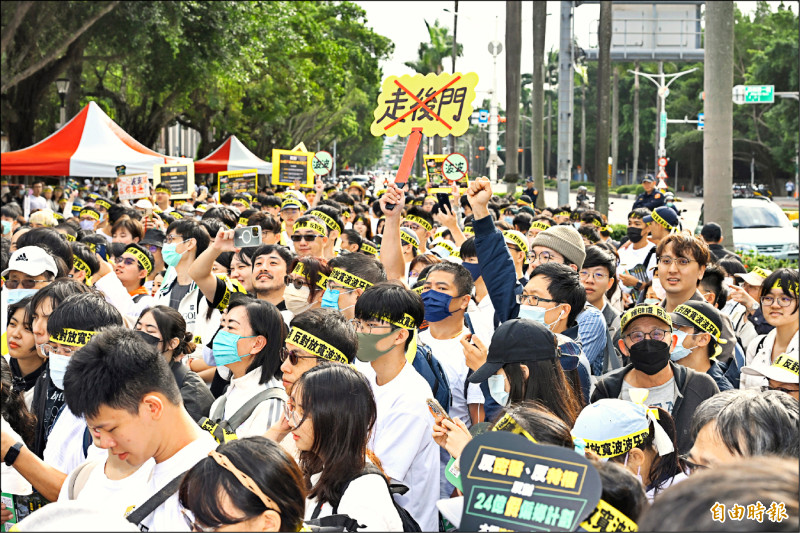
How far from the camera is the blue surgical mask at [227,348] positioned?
15.0ft

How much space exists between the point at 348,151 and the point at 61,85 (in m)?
84.0

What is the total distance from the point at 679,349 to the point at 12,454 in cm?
359

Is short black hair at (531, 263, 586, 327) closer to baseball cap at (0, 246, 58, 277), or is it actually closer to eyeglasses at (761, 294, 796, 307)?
eyeglasses at (761, 294, 796, 307)

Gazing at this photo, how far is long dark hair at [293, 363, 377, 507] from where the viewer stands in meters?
3.35

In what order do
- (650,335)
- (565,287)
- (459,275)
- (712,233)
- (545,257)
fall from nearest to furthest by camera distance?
1. (650,335)
2. (565,287)
3. (459,275)
4. (545,257)
5. (712,233)

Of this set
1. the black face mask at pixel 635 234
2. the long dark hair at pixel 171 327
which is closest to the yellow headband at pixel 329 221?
the black face mask at pixel 635 234

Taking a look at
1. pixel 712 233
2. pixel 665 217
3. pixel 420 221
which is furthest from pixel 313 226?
pixel 712 233

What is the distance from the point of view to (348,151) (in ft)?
351

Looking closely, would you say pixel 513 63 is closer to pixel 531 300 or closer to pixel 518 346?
pixel 531 300

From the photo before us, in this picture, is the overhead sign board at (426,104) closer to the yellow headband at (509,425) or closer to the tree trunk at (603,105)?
the yellow headband at (509,425)

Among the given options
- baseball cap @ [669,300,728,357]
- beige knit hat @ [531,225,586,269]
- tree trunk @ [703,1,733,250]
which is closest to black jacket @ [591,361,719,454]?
baseball cap @ [669,300,728,357]

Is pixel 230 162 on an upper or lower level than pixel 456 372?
upper

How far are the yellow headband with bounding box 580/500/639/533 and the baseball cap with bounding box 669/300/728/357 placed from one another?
3112mm

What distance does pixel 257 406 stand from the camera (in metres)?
4.32
